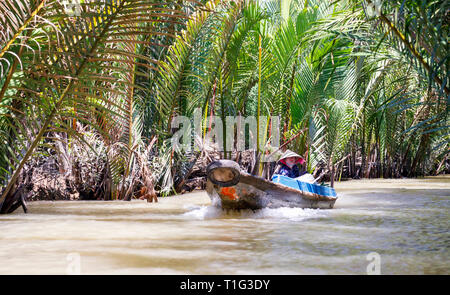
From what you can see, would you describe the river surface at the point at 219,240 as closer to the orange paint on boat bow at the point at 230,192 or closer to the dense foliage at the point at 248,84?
the orange paint on boat bow at the point at 230,192

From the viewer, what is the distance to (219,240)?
6926 mm

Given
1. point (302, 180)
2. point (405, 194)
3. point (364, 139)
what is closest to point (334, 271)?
point (302, 180)

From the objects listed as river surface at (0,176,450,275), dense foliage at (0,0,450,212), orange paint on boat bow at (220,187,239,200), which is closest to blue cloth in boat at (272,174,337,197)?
river surface at (0,176,450,275)

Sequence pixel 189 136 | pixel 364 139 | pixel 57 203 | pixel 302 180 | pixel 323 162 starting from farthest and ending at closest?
pixel 364 139
pixel 323 162
pixel 189 136
pixel 57 203
pixel 302 180

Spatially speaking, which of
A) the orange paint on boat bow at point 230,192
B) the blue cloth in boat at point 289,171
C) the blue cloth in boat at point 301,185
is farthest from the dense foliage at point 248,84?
the orange paint on boat bow at point 230,192

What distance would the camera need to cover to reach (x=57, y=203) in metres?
11.6

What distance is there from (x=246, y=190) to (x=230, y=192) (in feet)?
0.87

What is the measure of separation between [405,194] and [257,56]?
192 inches

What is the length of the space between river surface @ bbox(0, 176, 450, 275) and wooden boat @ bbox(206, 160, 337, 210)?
16cm

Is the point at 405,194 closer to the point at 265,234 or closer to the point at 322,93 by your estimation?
the point at 322,93

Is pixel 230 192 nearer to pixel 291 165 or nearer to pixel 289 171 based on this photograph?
pixel 289 171

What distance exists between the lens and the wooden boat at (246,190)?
9.42 metres

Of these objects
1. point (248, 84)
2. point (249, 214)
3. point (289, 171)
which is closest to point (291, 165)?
point (289, 171)
